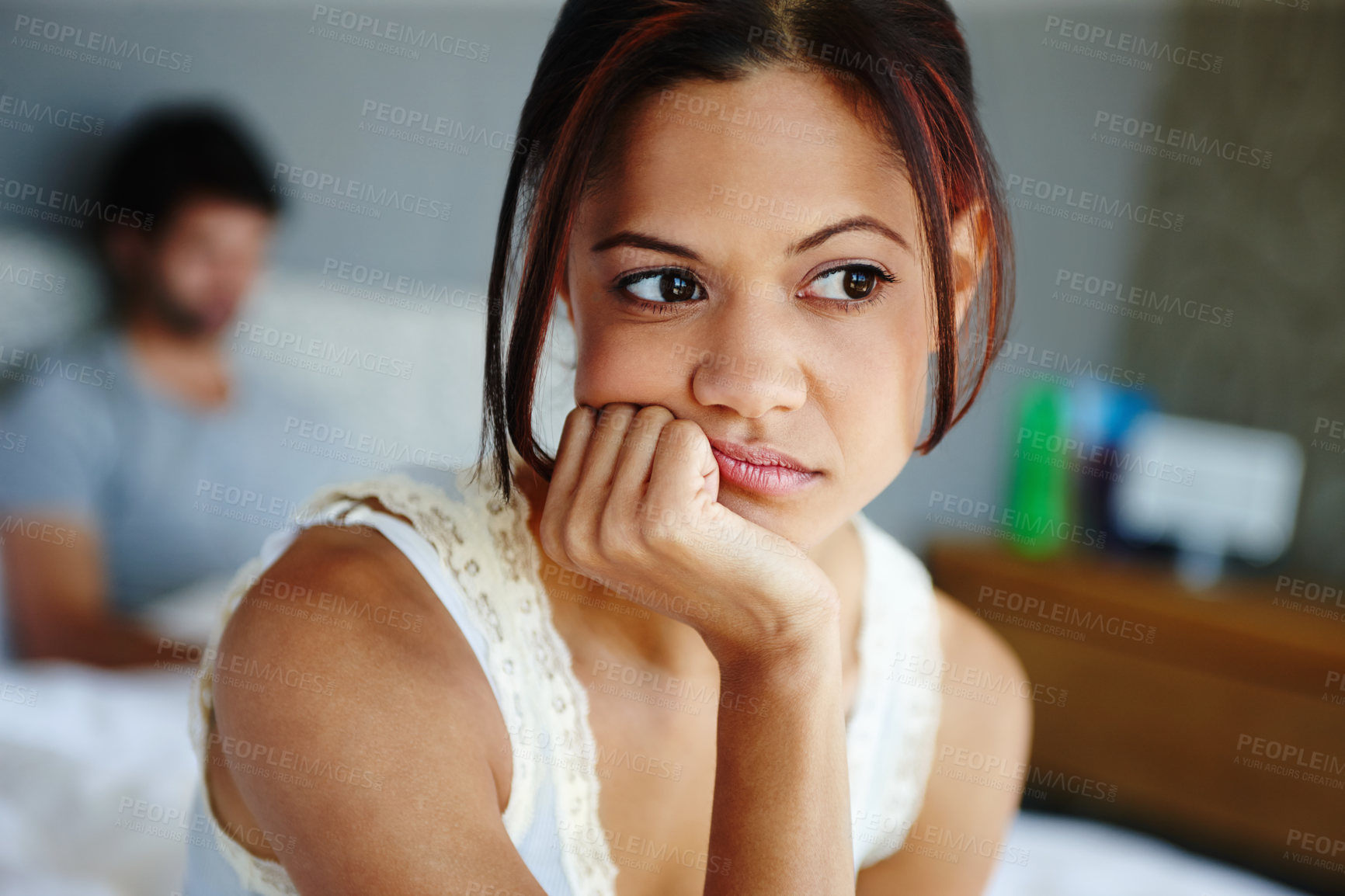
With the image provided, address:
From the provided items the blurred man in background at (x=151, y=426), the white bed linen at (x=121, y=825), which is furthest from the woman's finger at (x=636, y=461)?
the blurred man in background at (x=151, y=426)

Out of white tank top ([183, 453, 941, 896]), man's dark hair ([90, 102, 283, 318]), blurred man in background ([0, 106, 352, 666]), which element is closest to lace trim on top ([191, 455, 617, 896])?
white tank top ([183, 453, 941, 896])

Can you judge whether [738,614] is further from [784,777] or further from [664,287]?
Answer: [664,287]

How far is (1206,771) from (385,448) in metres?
1.80

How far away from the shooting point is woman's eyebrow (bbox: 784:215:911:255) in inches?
25.1

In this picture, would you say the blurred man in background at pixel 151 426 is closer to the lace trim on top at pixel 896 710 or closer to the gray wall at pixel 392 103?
the gray wall at pixel 392 103

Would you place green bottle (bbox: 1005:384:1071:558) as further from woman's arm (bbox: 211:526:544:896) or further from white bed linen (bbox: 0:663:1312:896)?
woman's arm (bbox: 211:526:544:896)

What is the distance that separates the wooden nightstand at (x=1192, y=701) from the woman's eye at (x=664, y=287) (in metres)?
1.73

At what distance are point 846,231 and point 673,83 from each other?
155mm

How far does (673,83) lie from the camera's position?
0.66 meters

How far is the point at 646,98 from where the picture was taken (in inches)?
26.3

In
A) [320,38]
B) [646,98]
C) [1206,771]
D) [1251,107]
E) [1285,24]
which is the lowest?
[1206,771]

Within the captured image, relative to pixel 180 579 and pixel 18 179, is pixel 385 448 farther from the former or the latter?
pixel 18 179

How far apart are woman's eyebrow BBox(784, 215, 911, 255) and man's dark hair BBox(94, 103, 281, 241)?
147 cm

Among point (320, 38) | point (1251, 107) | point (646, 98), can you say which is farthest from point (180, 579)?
point (1251, 107)
